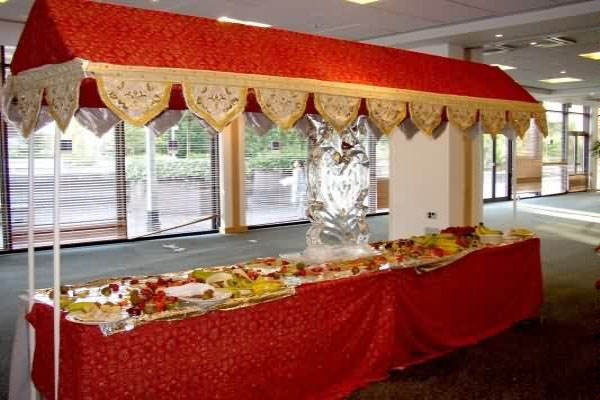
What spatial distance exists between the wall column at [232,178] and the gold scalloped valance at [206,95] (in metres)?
6.75

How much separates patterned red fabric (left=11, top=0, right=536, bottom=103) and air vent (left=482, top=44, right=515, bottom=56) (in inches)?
194

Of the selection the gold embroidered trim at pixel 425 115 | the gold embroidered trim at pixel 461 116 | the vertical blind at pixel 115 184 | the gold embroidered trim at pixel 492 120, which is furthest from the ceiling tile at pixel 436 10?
the vertical blind at pixel 115 184

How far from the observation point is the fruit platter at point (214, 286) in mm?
2768

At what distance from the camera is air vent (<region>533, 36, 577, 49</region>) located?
8.45 metres

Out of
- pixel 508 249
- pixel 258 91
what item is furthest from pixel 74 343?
pixel 508 249

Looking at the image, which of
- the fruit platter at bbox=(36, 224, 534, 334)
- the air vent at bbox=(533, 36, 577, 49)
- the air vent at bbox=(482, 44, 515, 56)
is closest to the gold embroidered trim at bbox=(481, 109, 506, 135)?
the fruit platter at bbox=(36, 224, 534, 334)

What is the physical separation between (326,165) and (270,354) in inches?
61.5

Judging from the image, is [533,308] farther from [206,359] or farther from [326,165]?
[206,359]

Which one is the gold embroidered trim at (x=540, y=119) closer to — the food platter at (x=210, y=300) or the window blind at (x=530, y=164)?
the food platter at (x=210, y=300)

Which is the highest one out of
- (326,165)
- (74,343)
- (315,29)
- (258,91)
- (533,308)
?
(315,29)

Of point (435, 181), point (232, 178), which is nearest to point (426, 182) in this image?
point (435, 181)

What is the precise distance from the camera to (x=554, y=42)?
28.6 feet

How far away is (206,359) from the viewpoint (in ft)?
9.48

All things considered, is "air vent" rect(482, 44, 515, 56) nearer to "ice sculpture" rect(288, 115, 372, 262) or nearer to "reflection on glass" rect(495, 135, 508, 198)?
"ice sculpture" rect(288, 115, 372, 262)
